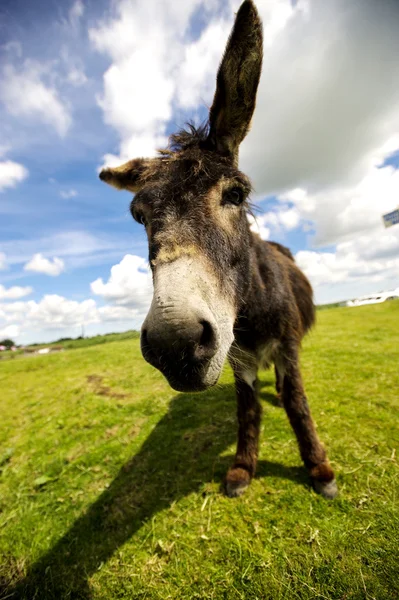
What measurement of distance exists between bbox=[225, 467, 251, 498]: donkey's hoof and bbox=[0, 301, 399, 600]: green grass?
9 centimetres

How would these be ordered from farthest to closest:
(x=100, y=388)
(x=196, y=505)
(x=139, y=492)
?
(x=100, y=388) → (x=139, y=492) → (x=196, y=505)

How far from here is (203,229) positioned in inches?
87.5

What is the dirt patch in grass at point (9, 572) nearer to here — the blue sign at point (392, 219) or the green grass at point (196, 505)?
the green grass at point (196, 505)

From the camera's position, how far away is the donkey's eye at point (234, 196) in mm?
2611

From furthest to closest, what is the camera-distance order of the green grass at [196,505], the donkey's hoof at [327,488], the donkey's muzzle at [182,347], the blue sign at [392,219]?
the blue sign at [392,219], the donkey's hoof at [327,488], the green grass at [196,505], the donkey's muzzle at [182,347]

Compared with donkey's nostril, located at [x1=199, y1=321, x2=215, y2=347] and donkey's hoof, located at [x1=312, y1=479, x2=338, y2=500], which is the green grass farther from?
donkey's nostril, located at [x1=199, y1=321, x2=215, y2=347]

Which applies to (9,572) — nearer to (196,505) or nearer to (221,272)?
(196,505)

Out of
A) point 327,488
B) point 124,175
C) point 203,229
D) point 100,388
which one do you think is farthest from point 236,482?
point 100,388

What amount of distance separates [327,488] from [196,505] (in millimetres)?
1447

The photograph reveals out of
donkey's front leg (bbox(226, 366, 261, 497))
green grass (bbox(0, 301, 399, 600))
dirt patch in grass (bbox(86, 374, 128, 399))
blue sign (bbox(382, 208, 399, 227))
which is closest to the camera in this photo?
green grass (bbox(0, 301, 399, 600))

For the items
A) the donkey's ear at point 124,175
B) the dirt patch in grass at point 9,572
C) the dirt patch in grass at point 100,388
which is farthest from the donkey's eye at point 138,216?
the dirt patch in grass at point 100,388

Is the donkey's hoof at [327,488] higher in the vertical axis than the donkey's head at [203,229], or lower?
lower

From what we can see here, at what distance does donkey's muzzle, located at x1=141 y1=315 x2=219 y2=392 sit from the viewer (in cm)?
156

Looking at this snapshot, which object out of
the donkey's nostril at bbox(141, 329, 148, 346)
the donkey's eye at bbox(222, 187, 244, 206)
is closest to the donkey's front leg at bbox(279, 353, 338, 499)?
the donkey's eye at bbox(222, 187, 244, 206)
